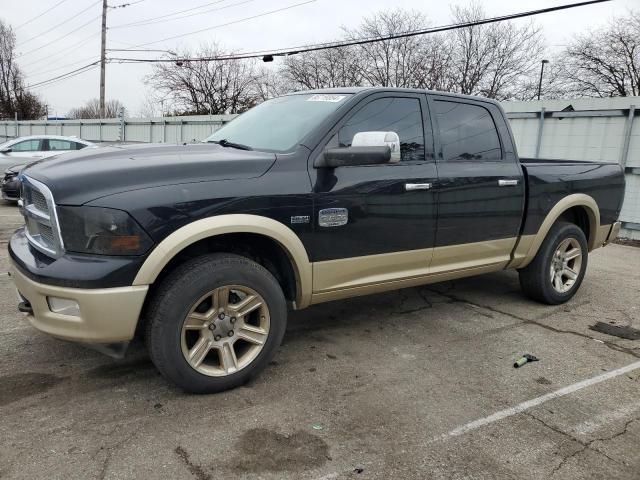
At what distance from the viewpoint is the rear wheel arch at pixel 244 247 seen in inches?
112

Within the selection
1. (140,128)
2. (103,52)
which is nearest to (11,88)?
(103,52)

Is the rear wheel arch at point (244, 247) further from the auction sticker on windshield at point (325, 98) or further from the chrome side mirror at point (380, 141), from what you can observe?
the auction sticker on windshield at point (325, 98)

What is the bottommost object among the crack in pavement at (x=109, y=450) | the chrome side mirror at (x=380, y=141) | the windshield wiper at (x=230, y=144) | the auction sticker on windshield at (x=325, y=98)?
the crack in pavement at (x=109, y=450)

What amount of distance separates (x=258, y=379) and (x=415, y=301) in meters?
2.34

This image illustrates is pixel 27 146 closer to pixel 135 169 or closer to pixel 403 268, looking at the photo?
pixel 135 169

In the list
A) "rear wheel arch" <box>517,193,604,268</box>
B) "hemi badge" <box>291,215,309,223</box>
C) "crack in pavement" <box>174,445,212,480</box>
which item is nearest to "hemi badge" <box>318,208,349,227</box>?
"hemi badge" <box>291,215,309,223</box>

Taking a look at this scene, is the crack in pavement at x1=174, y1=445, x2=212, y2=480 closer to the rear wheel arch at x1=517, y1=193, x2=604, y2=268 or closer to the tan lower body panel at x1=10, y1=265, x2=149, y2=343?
the tan lower body panel at x1=10, y1=265, x2=149, y2=343

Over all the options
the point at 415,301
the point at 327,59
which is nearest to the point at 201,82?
the point at 327,59

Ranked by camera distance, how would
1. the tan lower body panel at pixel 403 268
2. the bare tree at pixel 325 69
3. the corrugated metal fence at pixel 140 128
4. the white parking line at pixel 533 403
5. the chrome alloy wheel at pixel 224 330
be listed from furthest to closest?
1. the bare tree at pixel 325 69
2. the corrugated metal fence at pixel 140 128
3. the tan lower body panel at pixel 403 268
4. the chrome alloy wheel at pixel 224 330
5. the white parking line at pixel 533 403

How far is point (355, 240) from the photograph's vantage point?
3.60 meters

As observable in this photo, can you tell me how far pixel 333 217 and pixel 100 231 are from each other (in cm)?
146

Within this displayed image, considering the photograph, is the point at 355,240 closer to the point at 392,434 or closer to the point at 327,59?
the point at 392,434

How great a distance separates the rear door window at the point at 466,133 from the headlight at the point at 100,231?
2523 millimetres

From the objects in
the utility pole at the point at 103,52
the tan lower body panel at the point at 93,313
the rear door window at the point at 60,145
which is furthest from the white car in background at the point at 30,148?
the utility pole at the point at 103,52
